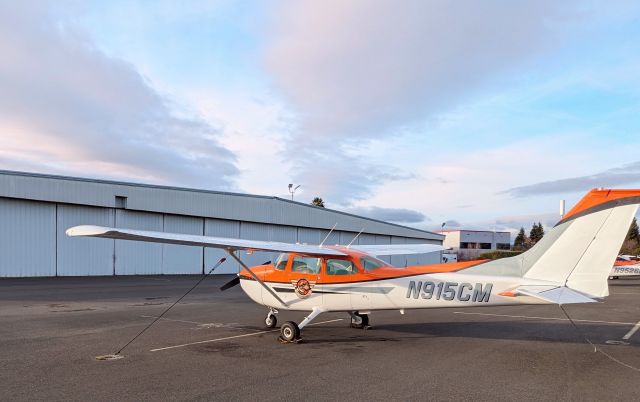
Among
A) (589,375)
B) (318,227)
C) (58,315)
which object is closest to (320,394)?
(589,375)

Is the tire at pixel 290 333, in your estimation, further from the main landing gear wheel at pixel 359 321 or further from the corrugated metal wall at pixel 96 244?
the corrugated metal wall at pixel 96 244

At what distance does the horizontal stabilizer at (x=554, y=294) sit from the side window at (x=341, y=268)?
320 centimetres

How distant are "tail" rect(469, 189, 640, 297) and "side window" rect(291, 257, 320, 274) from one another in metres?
4.14

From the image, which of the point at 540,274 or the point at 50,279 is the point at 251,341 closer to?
the point at 540,274

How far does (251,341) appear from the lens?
9688 millimetres

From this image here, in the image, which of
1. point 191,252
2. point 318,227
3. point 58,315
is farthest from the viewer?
point 318,227

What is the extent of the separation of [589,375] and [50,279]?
2598cm

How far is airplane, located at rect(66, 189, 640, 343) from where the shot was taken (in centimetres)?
809

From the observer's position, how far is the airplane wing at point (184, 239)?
702 centimetres

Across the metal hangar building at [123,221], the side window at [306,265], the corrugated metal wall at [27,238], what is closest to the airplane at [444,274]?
the side window at [306,265]

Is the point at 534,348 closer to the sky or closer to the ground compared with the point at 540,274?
closer to the ground

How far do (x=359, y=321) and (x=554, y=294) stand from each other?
4743 mm

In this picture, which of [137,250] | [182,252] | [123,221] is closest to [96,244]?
[123,221]

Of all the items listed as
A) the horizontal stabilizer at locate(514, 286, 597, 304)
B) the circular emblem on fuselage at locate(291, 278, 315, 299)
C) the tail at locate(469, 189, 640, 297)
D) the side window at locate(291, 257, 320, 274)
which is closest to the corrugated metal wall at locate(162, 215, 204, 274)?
the side window at locate(291, 257, 320, 274)
